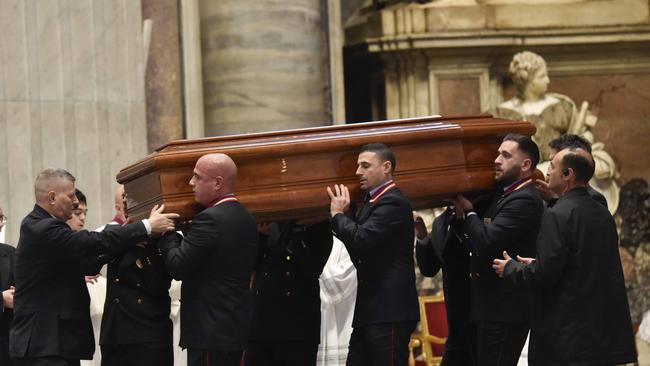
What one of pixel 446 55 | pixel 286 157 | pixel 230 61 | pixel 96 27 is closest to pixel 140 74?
pixel 96 27

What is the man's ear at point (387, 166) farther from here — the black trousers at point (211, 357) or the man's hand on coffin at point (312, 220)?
the black trousers at point (211, 357)

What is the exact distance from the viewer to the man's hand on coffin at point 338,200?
838cm

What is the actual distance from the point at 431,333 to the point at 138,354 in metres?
3.99

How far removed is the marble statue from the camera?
12.8 metres

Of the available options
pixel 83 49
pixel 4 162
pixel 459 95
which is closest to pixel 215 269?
pixel 4 162

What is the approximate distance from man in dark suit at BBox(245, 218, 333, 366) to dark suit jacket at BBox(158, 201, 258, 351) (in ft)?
3.18

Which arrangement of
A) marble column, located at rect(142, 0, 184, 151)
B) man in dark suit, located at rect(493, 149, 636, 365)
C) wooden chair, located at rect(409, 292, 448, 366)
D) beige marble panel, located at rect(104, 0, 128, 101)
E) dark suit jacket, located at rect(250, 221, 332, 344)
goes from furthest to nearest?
1. marble column, located at rect(142, 0, 184, 151)
2. wooden chair, located at rect(409, 292, 448, 366)
3. beige marble panel, located at rect(104, 0, 128, 101)
4. dark suit jacket, located at rect(250, 221, 332, 344)
5. man in dark suit, located at rect(493, 149, 636, 365)

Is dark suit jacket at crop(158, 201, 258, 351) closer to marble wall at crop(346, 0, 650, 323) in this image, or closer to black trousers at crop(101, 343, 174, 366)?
black trousers at crop(101, 343, 174, 366)

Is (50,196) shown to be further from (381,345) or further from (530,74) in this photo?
(530,74)

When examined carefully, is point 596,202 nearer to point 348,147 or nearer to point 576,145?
point 576,145

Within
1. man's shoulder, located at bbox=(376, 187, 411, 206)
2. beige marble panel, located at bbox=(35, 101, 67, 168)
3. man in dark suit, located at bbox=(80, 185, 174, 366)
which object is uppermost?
beige marble panel, located at bbox=(35, 101, 67, 168)

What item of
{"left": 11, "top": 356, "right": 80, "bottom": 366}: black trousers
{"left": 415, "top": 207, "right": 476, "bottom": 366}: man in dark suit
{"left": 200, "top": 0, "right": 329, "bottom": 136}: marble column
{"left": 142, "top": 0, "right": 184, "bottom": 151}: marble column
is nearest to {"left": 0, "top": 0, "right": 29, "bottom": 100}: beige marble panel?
{"left": 142, "top": 0, "right": 184, "bottom": 151}: marble column

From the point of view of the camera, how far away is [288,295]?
9.19m

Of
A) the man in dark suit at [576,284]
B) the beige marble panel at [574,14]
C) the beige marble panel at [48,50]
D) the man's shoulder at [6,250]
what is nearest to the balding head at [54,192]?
the man's shoulder at [6,250]
